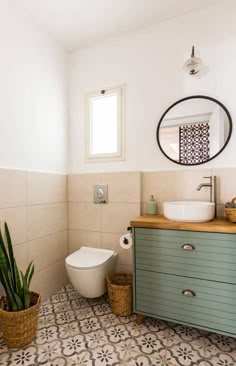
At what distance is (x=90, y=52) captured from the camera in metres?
2.29

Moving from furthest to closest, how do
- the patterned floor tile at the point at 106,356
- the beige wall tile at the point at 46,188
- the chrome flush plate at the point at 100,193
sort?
the chrome flush plate at the point at 100,193
the beige wall tile at the point at 46,188
the patterned floor tile at the point at 106,356

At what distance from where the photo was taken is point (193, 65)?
1.82m

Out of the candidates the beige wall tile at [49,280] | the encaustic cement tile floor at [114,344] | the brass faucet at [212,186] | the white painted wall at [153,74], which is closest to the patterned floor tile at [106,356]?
A: the encaustic cement tile floor at [114,344]

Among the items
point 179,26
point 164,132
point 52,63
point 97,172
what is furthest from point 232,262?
point 52,63

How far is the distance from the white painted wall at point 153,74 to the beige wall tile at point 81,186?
0.09m

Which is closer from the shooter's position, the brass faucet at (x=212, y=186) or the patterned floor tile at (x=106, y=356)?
the patterned floor tile at (x=106, y=356)

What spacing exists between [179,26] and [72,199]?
1.94 m

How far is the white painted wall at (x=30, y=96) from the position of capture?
1.64 metres

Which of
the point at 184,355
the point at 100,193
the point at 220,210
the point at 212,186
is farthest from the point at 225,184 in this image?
the point at 184,355

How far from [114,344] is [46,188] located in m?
1.36

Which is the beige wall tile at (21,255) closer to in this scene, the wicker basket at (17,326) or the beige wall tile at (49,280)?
the beige wall tile at (49,280)

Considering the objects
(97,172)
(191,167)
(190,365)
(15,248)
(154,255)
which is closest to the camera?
(190,365)

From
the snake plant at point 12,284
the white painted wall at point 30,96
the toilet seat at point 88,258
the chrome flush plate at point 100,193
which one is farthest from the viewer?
the chrome flush plate at point 100,193

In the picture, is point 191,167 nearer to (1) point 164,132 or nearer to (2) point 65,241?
(1) point 164,132
